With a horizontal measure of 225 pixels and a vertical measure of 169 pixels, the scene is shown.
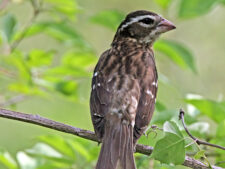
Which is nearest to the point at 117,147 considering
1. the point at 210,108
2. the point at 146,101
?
the point at 146,101

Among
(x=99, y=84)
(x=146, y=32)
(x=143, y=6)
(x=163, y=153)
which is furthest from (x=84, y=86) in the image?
(x=163, y=153)

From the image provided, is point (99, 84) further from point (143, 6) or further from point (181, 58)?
point (143, 6)

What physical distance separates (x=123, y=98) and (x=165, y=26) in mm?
1095

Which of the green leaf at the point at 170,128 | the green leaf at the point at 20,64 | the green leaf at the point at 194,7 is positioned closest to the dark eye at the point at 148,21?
the green leaf at the point at 194,7

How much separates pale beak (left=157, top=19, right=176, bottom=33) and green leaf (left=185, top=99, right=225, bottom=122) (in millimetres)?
1096

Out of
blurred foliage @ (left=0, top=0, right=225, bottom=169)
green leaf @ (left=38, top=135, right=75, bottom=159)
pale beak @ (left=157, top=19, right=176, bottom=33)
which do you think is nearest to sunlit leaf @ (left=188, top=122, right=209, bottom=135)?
blurred foliage @ (left=0, top=0, right=225, bottom=169)

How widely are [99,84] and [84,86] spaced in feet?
14.4

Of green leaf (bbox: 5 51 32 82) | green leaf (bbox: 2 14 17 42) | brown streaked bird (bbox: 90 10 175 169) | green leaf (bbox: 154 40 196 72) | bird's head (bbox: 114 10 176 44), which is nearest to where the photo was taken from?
brown streaked bird (bbox: 90 10 175 169)

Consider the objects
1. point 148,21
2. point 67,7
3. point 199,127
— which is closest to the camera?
point 199,127

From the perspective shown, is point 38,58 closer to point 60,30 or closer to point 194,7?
point 60,30

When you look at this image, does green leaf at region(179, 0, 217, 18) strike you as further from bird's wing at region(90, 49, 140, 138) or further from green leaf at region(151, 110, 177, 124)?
green leaf at region(151, 110, 177, 124)

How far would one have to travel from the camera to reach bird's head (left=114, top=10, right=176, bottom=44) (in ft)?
16.6

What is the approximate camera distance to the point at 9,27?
181 inches

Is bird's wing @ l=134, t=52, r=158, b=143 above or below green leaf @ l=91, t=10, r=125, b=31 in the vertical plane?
below
